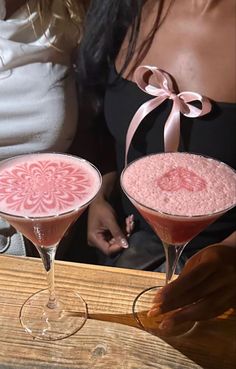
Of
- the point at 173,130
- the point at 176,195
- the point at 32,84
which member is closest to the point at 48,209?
the point at 176,195

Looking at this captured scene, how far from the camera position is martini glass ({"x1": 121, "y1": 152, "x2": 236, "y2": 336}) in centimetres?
58

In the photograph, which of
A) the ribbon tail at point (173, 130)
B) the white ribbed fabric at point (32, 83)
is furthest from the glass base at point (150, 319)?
the white ribbed fabric at point (32, 83)

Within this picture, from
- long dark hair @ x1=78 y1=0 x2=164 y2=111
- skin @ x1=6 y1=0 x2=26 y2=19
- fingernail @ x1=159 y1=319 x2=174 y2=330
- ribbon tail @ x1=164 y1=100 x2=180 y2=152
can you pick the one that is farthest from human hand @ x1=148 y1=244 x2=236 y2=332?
skin @ x1=6 y1=0 x2=26 y2=19

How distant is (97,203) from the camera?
3.41 feet

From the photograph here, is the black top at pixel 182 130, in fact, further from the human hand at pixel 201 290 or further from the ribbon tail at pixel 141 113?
the human hand at pixel 201 290

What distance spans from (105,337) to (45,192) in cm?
19

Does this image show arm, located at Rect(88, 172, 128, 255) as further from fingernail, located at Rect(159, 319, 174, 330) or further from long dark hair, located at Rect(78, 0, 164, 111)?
fingernail, located at Rect(159, 319, 174, 330)

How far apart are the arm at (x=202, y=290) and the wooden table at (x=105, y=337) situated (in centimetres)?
3

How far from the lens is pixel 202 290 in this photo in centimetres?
64

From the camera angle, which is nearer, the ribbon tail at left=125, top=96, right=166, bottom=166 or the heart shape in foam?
the heart shape in foam

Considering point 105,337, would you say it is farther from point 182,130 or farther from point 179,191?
point 182,130

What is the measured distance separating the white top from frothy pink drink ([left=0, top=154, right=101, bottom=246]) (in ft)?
1.15

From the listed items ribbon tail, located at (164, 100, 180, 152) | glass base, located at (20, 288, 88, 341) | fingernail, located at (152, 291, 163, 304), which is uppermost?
ribbon tail, located at (164, 100, 180, 152)

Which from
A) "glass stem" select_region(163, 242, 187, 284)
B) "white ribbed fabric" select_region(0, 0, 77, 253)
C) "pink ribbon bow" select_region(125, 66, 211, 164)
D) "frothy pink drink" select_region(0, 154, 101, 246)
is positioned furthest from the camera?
"white ribbed fabric" select_region(0, 0, 77, 253)
